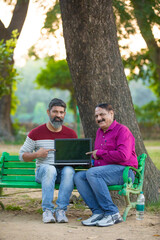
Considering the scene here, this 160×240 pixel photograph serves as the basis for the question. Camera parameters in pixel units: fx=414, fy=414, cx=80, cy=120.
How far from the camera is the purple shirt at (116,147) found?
512cm

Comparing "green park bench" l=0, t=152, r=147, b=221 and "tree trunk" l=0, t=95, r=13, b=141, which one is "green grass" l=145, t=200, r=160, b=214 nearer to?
"green park bench" l=0, t=152, r=147, b=221

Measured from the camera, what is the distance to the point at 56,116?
564 cm

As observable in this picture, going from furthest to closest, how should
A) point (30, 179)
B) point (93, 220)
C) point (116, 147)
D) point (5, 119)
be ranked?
point (5, 119) < point (30, 179) < point (116, 147) < point (93, 220)

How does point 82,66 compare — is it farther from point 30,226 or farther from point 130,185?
point 30,226

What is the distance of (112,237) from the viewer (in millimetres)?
4602

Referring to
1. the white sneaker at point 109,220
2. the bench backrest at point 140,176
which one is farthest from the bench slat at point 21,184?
the bench backrest at point 140,176

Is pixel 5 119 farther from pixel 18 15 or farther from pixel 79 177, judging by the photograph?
pixel 79 177

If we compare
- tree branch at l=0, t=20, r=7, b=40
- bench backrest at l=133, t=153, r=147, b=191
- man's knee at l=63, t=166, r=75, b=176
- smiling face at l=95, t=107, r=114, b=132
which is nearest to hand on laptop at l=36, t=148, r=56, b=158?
man's knee at l=63, t=166, r=75, b=176

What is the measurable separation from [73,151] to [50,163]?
0.42 m

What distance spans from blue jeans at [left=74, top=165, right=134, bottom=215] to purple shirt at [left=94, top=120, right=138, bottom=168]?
0.12m

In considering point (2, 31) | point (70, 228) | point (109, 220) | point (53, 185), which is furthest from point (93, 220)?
point (2, 31)

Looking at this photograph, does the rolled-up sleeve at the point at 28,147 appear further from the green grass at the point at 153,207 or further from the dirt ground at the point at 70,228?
the green grass at the point at 153,207

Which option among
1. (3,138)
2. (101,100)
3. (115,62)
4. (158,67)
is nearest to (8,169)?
(101,100)

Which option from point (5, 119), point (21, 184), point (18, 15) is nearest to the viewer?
point (21, 184)
